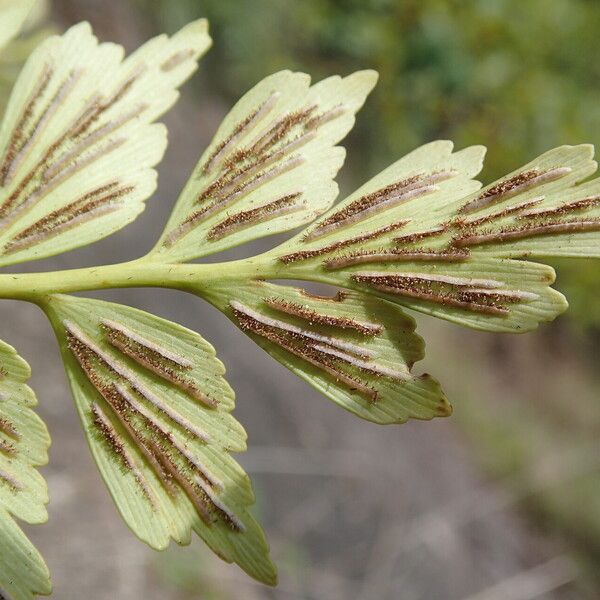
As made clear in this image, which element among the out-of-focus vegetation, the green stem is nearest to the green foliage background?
the out-of-focus vegetation

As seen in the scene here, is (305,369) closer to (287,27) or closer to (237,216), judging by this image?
(237,216)

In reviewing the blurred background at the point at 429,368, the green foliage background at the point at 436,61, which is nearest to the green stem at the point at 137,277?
the blurred background at the point at 429,368

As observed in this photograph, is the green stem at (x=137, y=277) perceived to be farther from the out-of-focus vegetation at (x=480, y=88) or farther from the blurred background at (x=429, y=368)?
the out-of-focus vegetation at (x=480, y=88)

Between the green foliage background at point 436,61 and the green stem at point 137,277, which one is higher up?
the green foliage background at point 436,61

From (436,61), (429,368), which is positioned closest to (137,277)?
(429,368)

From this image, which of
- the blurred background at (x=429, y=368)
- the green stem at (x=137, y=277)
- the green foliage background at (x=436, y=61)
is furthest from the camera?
the green foliage background at (x=436, y=61)
